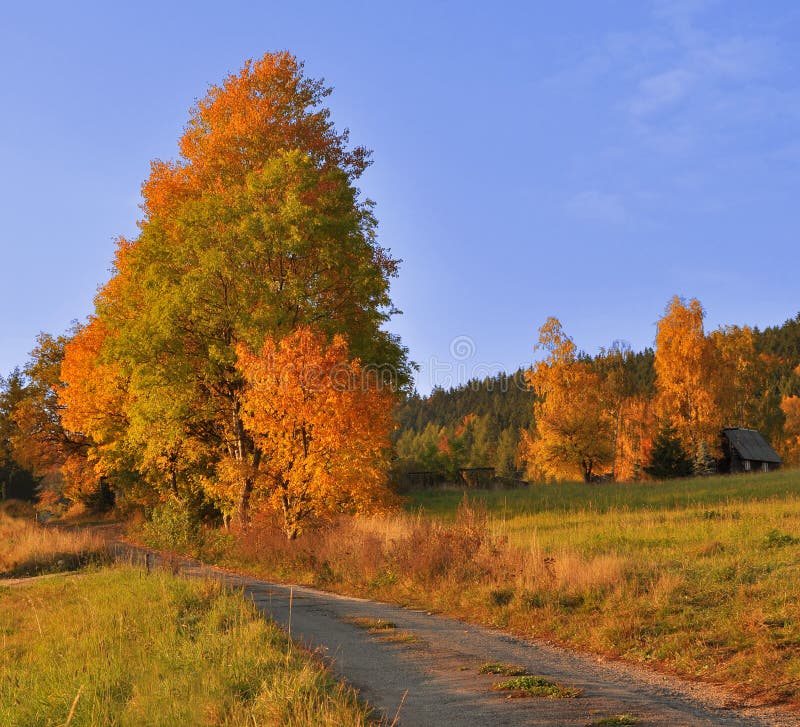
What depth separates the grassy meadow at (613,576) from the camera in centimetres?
984

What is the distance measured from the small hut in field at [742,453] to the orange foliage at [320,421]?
1733 inches

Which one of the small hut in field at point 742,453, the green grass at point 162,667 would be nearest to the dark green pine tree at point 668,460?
the small hut in field at point 742,453

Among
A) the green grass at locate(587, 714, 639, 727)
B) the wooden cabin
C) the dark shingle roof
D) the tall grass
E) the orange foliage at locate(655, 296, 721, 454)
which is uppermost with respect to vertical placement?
the orange foliage at locate(655, 296, 721, 454)

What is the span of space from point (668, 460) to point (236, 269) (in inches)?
1464

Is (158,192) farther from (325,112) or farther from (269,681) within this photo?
(269,681)

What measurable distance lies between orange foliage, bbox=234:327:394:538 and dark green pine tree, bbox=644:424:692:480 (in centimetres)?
3486

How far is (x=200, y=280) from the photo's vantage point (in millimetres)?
23016

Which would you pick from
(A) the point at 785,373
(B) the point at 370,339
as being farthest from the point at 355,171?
(A) the point at 785,373

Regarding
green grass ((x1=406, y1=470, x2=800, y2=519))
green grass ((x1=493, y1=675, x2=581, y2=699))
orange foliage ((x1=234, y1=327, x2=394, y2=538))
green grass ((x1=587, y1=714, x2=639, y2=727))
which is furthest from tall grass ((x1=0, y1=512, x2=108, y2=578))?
green grass ((x1=587, y1=714, x2=639, y2=727))

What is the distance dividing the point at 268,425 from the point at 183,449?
397 inches

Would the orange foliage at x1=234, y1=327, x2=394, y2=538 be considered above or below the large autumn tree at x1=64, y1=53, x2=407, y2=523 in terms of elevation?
below

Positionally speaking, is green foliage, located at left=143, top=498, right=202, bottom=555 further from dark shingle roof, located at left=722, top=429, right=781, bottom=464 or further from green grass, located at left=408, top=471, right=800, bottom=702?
dark shingle roof, located at left=722, top=429, right=781, bottom=464

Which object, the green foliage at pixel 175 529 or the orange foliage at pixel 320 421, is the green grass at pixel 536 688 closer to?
the orange foliage at pixel 320 421

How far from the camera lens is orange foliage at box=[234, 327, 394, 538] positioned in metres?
18.9
